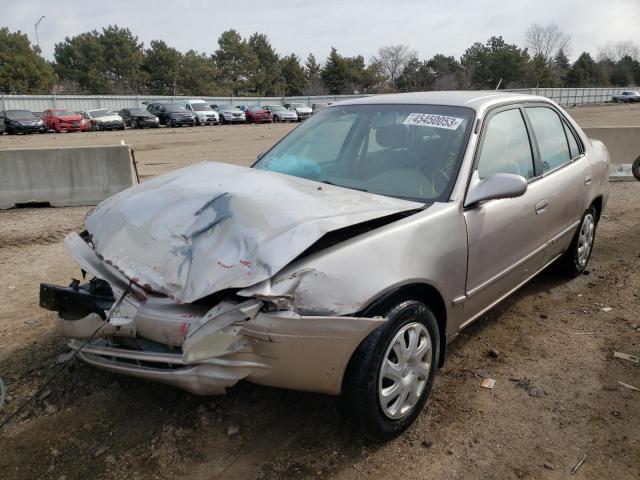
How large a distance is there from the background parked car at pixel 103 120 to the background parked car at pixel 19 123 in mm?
2799

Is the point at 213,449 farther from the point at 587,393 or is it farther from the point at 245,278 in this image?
the point at 587,393

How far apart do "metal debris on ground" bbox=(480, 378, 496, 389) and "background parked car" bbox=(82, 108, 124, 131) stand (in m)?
31.7

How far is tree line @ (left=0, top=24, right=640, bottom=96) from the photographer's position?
6175cm

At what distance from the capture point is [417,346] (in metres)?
2.66

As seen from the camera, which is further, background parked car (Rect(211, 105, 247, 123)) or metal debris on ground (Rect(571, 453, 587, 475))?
background parked car (Rect(211, 105, 247, 123))

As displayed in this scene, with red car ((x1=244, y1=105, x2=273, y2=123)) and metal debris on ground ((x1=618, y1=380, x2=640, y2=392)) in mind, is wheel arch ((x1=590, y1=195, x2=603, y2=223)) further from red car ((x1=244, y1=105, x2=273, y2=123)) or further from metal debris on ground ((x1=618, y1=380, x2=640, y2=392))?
red car ((x1=244, y1=105, x2=273, y2=123))

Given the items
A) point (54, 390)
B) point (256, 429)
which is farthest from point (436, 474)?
point (54, 390)

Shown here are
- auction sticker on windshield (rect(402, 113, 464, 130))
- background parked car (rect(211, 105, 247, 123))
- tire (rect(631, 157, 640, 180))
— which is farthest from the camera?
background parked car (rect(211, 105, 247, 123))

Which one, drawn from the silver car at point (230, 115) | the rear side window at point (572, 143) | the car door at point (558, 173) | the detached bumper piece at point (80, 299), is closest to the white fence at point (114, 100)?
the silver car at point (230, 115)

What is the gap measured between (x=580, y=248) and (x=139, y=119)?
32.2 meters

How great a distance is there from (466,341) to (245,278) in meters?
2.16

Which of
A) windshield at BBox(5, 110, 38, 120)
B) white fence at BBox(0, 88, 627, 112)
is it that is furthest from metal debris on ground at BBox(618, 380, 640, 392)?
windshield at BBox(5, 110, 38, 120)

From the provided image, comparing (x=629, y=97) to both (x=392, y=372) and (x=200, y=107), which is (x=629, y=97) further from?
(x=392, y=372)

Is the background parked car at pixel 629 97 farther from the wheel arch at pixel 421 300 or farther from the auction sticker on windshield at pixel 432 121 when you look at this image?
the wheel arch at pixel 421 300
